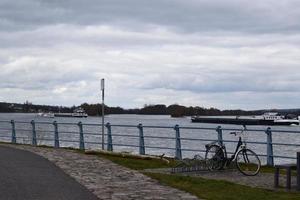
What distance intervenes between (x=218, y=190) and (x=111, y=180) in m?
3.04

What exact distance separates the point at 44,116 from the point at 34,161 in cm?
11878

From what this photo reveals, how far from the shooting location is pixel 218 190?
13.3 meters

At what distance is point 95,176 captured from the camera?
16031 millimetres

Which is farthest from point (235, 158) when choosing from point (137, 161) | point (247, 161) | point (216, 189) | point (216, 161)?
point (137, 161)

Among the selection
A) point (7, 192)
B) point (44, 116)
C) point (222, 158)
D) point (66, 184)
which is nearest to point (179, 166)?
point (222, 158)

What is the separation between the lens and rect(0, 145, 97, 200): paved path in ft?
39.9

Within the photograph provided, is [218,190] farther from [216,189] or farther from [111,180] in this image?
[111,180]

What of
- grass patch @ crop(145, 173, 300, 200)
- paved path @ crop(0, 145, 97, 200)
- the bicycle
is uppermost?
the bicycle

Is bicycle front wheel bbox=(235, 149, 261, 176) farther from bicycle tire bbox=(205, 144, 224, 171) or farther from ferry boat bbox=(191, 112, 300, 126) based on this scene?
ferry boat bbox=(191, 112, 300, 126)

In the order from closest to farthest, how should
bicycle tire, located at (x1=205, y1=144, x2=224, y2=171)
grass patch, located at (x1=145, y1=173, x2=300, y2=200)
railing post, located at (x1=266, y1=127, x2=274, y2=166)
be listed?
grass patch, located at (x1=145, y1=173, x2=300, y2=200)
bicycle tire, located at (x1=205, y1=144, x2=224, y2=171)
railing post, located at (x1=266, y1=127, x2=274, y2=166)

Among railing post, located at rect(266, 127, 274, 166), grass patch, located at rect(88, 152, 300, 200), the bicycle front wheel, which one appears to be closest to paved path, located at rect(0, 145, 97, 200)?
grass patch, located at rect(88, 152, 300, 200)

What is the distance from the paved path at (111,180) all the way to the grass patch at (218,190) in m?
0.35

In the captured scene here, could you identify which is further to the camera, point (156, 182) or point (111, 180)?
point (111, 180)

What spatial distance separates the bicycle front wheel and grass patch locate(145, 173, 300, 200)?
2.13m
